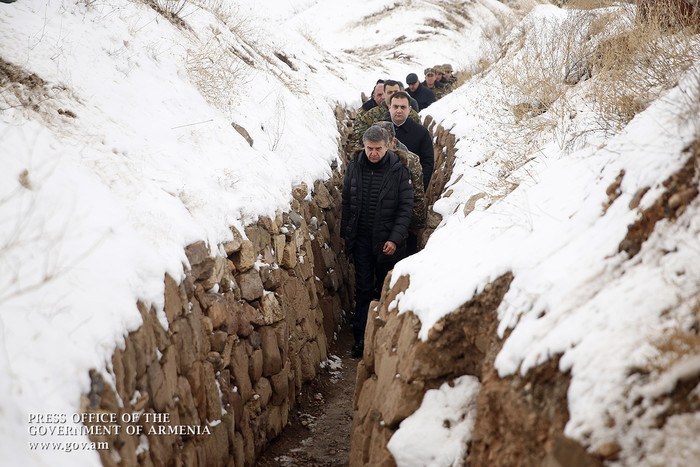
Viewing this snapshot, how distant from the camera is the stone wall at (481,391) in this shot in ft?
6.47

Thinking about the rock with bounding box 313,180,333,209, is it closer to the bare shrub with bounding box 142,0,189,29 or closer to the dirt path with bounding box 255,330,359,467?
the dirt path with bounding box 255,330,359,467

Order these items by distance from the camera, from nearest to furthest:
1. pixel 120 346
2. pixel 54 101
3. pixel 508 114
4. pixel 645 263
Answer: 1. pixel 645 263
2. pixel 120 346
3. pixel 54 101
4. pixel 508 114

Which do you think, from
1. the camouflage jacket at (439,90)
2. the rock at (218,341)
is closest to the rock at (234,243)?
the rock at (218,341)

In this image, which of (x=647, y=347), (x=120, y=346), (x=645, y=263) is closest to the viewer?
(x=647, y=347)

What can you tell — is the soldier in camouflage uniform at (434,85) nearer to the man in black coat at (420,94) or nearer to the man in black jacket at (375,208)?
the man in black coat at (420,94)

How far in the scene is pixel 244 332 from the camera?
158 inches

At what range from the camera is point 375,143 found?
17.2ft

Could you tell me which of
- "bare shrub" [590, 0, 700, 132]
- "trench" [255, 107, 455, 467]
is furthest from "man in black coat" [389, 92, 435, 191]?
"bare shrub" [590, 0, 700, 132]

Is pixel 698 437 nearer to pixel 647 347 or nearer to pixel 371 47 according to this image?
pixel 647 347

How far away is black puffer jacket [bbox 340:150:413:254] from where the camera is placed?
5.44 meters

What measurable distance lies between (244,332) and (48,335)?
185cm

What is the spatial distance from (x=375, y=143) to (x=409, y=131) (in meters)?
1.59

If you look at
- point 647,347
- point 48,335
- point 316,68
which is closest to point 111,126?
point 48,335

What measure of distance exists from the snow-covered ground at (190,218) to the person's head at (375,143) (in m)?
1.04
